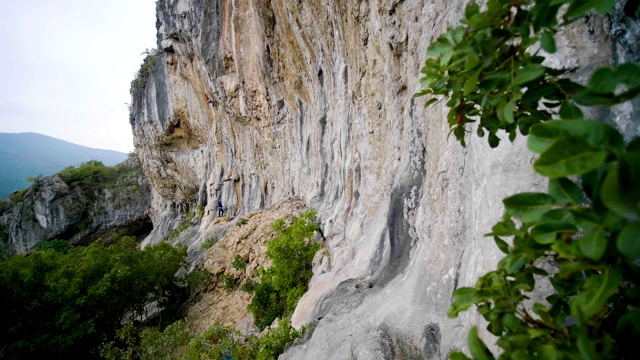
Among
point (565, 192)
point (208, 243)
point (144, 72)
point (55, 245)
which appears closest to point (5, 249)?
point (55, 245)

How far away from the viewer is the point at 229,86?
15.8 metres

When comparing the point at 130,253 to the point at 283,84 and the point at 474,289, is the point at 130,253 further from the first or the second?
the point at 474,289

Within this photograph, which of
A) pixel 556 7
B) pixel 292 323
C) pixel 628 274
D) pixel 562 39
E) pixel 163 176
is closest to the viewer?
pixel 628 274

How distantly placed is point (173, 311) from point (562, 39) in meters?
14.6

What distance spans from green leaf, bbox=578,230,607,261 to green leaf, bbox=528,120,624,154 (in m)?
0.16

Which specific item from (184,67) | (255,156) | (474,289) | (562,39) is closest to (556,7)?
(474,289)

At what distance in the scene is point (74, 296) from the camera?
431 inches

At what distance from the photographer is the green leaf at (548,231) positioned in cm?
65

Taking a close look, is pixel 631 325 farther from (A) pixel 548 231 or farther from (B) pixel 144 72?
(B) pixel 144 72

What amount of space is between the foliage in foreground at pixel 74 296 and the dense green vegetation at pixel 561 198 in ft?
43.5

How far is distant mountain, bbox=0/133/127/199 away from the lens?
6719 centimetres

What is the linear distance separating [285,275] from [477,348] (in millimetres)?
8912

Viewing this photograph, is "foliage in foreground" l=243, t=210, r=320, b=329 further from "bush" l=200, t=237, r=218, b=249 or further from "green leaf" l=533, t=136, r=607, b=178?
"green leaf" l=533, t=136, r=607, b=178

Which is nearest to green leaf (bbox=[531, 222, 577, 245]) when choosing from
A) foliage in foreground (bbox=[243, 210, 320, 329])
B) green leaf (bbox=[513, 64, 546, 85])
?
green leaf (bbox=[513, 64, 546, 85])
